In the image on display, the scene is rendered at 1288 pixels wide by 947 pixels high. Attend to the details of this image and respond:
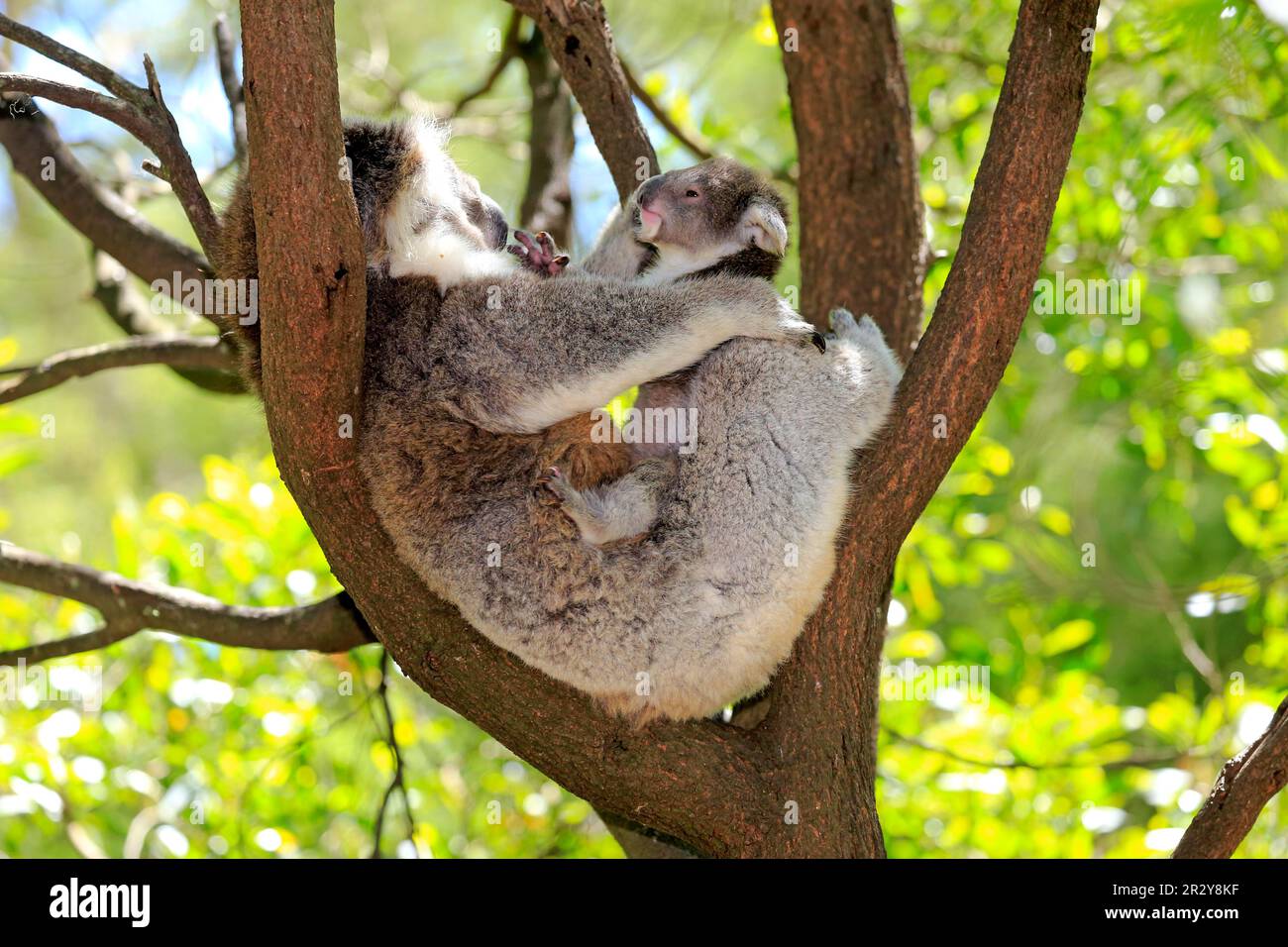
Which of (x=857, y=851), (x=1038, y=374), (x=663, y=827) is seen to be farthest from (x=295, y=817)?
(x=1038, y=374)

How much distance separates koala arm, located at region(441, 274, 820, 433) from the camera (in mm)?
3373

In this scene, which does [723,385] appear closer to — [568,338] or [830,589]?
[568,338]

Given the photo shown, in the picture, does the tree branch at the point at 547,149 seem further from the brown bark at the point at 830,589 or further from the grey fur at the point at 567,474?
the brown bark at the point at 830,589

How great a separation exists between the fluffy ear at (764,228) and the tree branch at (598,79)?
1.89 ft

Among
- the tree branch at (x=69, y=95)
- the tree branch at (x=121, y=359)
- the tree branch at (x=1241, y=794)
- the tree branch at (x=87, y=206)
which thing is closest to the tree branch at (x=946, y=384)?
the tree branch at (x=1241, y=794)

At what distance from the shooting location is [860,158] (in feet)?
15.7

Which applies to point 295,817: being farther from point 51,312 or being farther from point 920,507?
point 51,312

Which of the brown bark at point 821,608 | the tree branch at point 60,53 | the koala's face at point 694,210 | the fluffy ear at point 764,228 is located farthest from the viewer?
the koala's face at point 694,210

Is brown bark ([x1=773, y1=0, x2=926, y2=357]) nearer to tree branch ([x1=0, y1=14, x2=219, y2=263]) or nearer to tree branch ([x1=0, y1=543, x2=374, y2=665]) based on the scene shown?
tree branch ([x1=0, y1=543, x2=374, y2=665])

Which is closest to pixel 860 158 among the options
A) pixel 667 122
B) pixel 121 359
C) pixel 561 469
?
pixel 667 122

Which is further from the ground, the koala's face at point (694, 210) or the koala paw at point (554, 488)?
the koala's face at point (694, 210)

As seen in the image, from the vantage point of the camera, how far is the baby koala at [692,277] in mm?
3500

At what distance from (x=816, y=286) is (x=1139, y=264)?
6.78ft

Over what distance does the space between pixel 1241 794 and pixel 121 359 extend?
417 cm
